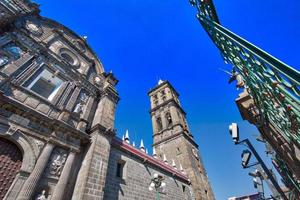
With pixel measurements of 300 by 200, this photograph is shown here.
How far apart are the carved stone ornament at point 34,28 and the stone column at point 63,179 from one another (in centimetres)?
902

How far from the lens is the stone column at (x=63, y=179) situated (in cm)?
734

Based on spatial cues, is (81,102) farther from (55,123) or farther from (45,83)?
(55,123)

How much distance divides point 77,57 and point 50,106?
641 centimetres

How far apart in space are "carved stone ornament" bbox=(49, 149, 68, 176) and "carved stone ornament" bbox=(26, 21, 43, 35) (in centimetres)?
870

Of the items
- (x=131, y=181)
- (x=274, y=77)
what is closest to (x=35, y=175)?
(x=131, y=181)

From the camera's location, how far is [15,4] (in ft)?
34.2

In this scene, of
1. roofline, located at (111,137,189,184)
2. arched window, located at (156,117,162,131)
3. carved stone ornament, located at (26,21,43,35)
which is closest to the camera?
carved stone ornament, located at (26,21,43,35)

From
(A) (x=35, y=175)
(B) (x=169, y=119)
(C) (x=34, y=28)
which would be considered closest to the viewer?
(A) (x=35, y=175)

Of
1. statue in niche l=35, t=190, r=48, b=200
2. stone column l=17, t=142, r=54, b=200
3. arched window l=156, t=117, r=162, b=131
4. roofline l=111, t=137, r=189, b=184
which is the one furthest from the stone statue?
arched window l=156, t=117, r=162, b=131

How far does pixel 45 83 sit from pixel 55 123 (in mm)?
3461

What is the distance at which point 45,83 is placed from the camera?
34.7 ft

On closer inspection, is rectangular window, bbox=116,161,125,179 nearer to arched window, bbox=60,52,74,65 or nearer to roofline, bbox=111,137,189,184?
roofline, bbox=111,137,189,184

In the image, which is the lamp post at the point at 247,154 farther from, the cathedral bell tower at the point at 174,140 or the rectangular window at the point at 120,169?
the cathedral bell tower at the point at 174,140

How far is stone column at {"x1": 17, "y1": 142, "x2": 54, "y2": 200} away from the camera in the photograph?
6.38 metres
